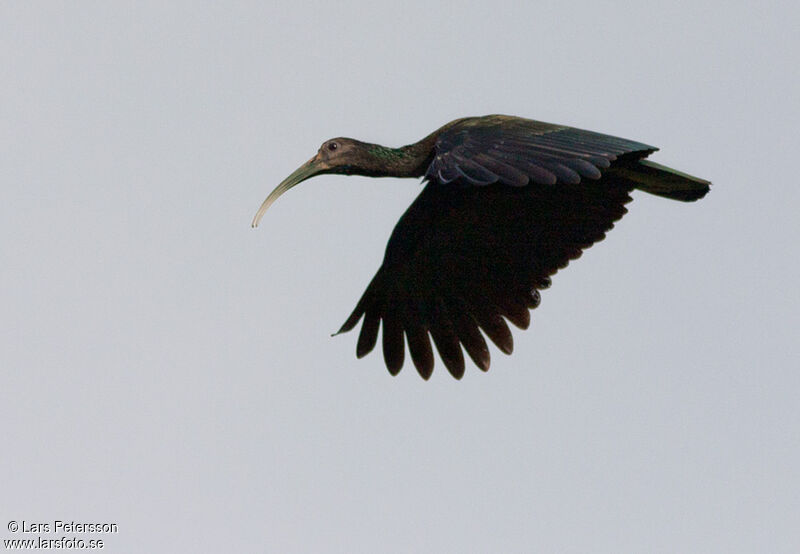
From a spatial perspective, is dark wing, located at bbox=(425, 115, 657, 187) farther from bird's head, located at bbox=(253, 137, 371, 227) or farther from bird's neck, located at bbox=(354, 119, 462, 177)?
bird's head, located at bbox=(253, 137, 371, 227)

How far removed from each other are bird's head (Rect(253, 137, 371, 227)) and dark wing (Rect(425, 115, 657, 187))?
1.58 meters

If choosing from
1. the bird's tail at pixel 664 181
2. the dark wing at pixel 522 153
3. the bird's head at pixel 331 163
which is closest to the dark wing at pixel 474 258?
the bird's tail at pixel 664 181

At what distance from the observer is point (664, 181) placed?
36.6 feet

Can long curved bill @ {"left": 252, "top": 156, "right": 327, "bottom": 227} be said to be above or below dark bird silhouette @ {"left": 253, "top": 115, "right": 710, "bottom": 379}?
above

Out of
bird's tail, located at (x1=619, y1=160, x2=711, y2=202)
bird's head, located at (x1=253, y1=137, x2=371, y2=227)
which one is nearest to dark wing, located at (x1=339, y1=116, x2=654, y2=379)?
bird's tail, located at (x1=619, y1=160, x2=711, y2=202)

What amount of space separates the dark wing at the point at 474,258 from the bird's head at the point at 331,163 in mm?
616

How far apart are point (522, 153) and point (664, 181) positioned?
5.97ft

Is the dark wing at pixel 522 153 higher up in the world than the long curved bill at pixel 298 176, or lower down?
lower down

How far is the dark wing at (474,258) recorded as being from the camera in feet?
37.5

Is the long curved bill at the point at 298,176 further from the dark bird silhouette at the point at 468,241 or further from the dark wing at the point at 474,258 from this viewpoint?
the dark wing at the point at 474,258

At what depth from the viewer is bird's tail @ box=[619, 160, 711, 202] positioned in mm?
10930

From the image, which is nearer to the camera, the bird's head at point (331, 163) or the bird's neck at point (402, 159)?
the bird's neck at point (402, 159)

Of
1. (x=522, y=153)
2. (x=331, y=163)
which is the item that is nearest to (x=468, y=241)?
(x=331, y=163)

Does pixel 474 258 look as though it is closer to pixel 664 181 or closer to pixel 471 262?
pixel 471 262
